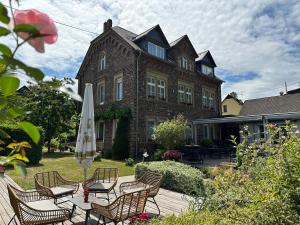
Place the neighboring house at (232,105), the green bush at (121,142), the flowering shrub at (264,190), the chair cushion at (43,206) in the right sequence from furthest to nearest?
1. the neighboring house at (232,105)
2. the green bush at (121,142)
3. the chair cushion at (43,206)
4. the flowering shrub at (264,190)

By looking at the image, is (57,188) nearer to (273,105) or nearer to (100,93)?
(100,93)

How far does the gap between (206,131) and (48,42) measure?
2302 cm

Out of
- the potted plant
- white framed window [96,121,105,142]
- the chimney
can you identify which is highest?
the chimney

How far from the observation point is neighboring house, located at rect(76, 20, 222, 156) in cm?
1716

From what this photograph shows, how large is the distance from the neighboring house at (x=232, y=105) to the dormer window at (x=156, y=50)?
77.9 ft

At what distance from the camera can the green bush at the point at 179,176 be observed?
7312 millimetres

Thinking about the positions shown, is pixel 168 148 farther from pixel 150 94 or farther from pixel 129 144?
pixel 150 94

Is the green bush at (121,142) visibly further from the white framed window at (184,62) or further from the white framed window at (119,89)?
the white framed window at (184,62)

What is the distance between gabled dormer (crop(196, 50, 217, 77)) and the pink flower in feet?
74.5

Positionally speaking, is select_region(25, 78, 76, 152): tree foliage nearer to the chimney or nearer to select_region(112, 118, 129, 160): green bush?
select_region(112, 118, 129, 160): green bush

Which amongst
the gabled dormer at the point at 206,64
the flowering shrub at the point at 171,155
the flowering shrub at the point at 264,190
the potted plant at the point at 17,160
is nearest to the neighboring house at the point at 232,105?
the gabled dormer at the point at 206,64

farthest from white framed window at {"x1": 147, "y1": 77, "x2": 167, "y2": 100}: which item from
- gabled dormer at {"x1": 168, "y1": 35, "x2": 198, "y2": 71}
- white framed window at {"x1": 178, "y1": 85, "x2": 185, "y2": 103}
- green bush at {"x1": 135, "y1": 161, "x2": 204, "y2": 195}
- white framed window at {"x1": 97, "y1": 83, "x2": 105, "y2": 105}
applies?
green bush at {"x1": 135, "y1": 161, "x2": 204, "y2": 195}

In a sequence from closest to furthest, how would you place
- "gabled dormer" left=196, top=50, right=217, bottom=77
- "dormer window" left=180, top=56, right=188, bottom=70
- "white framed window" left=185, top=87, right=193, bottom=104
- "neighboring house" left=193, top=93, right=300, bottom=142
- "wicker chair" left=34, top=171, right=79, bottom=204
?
"wicker chair" left=34, top=171, right=79, bottom=204 → "neighboring house" left=193, top=93, right=300, bottom=142 → "dormer window" left=180, top=56, right=188, bottom=70 → "white framed window" left=185, top=87, right=193, bottom=104 → "gabled dormer" left=196, top=50, right=217, bottom=77

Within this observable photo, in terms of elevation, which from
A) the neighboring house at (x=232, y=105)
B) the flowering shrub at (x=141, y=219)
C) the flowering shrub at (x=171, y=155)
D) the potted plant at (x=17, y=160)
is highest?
the neighboring house at (x=232, y=105)
